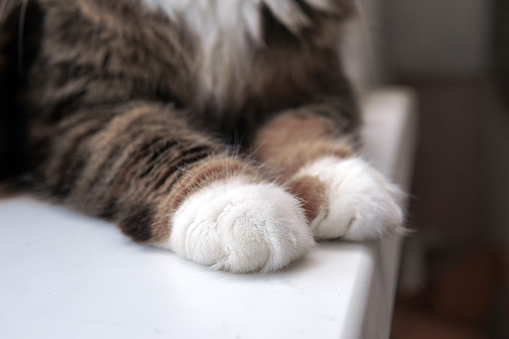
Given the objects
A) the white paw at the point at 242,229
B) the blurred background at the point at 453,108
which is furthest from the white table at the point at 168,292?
the blurred background at the point at 453,108

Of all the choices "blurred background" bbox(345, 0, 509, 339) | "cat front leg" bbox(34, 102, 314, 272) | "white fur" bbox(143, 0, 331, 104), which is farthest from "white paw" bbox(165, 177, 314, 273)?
"blurred background" bbox(345, 0, 509, 339)

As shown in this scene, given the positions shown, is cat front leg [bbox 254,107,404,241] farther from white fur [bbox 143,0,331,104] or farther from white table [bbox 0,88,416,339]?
white fur [bbox 143,0,331,104]

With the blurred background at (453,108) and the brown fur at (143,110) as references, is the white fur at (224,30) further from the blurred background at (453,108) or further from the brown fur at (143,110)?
the blurred background at (453,108)

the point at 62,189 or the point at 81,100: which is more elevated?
the point at 81,100

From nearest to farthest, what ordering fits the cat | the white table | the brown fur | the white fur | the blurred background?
the white table
the cat
the brown fur
the white fur
the blurred background

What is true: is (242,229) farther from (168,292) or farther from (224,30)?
(224,30)

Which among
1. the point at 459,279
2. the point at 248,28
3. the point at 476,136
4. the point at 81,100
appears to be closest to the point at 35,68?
the point at 81,100

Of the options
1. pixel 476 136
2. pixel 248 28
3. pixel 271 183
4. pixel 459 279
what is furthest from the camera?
pixel 476 136

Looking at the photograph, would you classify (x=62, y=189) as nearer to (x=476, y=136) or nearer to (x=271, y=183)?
(x=271, y=183)
